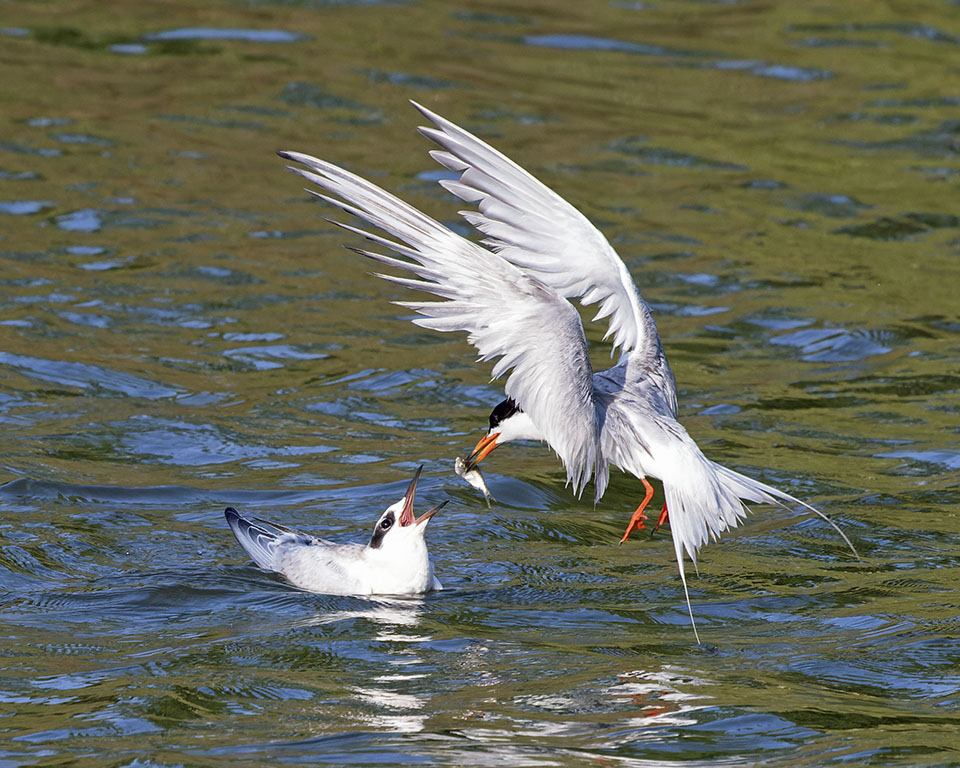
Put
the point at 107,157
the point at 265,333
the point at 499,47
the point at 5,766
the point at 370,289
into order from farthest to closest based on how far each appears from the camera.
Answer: the point at 499,47, the point at 107,157, the point at 370,289, the point at 265,333, the point at 5,766

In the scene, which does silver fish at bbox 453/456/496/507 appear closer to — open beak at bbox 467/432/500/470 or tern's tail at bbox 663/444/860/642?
open beak at bbox 467/432/500/470

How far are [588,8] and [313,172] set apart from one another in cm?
1380

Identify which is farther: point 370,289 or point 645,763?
point 370,289

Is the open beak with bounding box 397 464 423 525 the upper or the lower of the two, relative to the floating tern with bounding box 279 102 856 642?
lower

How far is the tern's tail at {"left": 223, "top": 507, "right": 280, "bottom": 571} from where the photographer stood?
24.3 ft

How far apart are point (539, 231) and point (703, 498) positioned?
149 centimetres

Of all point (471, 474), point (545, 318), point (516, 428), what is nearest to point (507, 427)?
point (516, 428)

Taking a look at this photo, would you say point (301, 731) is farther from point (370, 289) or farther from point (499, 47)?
point (499, 47)

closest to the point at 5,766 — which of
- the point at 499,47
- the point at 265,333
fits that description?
the point at 265,333

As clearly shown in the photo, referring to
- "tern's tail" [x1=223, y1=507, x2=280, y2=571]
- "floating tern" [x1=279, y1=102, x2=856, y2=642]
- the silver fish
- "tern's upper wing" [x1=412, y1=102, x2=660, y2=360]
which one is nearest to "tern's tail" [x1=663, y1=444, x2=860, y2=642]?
"floating tern" [x1=279, y1=102, x2=856, y2=642]

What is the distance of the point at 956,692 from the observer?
626 cm

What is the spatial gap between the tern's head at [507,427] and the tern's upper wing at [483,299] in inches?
31.0

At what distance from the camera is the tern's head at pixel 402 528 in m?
7.19

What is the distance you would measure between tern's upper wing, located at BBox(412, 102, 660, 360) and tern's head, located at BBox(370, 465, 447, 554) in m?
1.17
